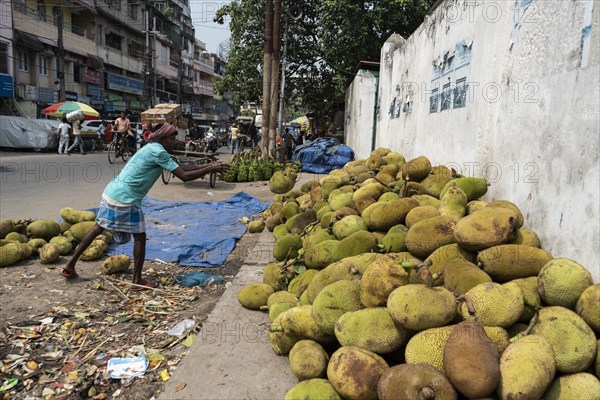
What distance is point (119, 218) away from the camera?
4336mm

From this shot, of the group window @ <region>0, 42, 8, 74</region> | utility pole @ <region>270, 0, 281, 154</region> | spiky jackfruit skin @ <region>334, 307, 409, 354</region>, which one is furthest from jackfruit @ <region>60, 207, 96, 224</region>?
window @ <region>0, 42, 8, 74</region>

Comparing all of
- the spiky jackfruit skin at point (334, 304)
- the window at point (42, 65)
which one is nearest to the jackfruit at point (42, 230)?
the spiky jackfruit skin at point (334, 304)

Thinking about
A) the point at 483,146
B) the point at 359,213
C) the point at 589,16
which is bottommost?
the point at 359,213

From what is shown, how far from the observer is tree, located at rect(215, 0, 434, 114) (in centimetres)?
1480

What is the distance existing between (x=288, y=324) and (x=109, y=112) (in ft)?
114

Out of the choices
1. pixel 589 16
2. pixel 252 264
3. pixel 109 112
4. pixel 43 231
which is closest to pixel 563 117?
pixel 589 16

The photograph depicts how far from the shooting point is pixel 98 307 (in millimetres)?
3867

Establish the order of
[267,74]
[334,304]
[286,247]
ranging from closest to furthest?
[334,304], [286,247], [267,74]

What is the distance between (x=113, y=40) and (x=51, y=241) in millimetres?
35706

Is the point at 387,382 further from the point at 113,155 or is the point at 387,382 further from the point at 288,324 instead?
the point at 113,155

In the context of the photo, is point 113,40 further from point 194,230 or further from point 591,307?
point 591,307

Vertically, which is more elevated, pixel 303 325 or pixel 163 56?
pixel 163 56

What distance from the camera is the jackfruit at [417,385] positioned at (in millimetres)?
1740

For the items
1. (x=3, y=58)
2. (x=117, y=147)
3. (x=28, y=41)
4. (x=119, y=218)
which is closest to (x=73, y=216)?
(x=119, y=218)
